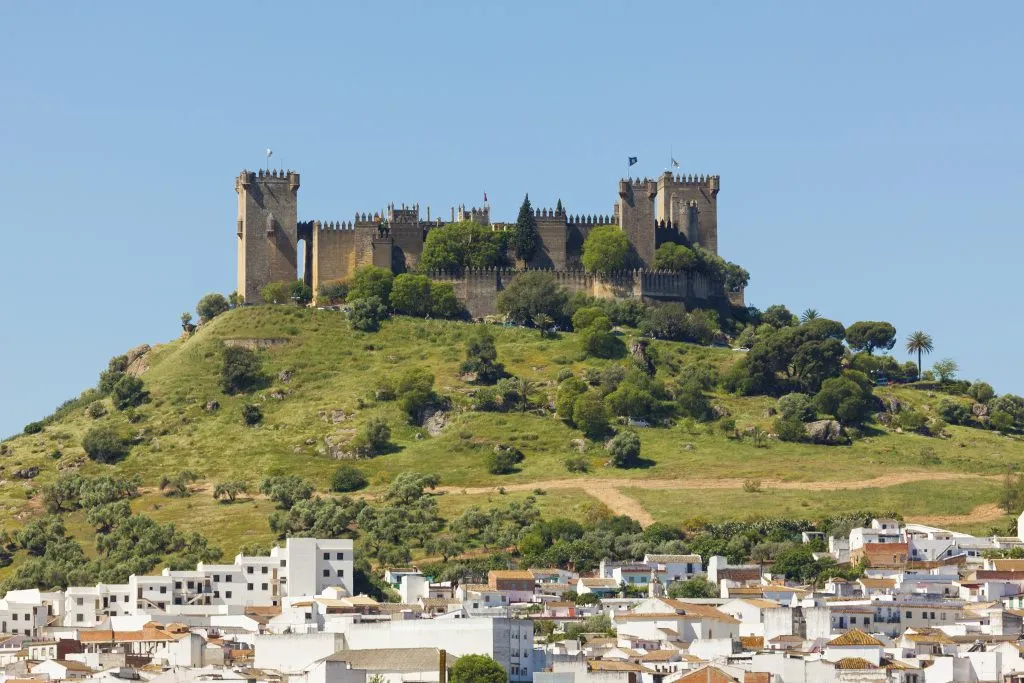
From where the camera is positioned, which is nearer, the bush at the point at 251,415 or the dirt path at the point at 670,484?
the dirt path at the point at 670,484

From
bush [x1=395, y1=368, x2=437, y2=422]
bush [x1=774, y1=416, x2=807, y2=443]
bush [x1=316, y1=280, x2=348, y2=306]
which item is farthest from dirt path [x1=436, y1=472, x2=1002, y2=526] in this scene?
bush [x1=316, y1=280, x2=348, y2=306]

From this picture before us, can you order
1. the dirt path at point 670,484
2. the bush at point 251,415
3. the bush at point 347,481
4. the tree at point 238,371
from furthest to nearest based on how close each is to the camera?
the tree at point 238,371 → the bush at point 251,415 → the bush at point 347,481 → the dirt path at point 670,484

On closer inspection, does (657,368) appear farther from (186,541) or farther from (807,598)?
(807,598)

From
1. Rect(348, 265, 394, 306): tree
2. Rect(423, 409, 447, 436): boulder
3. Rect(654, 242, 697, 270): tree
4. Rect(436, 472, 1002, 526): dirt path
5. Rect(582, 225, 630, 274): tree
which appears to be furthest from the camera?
Rect(654, 242, 697, 270): tree

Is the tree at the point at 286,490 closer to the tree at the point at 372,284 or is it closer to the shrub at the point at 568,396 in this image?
the shrub at the point at 568,396

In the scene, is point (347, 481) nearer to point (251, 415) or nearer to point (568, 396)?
point (251, 415)

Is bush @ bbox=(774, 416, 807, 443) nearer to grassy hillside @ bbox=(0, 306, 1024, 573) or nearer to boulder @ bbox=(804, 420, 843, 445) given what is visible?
boulder @ bbox=(804, 420, 843, 445)

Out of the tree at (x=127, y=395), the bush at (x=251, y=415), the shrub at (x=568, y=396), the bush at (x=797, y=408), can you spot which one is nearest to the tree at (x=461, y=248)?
the shrub at (x=568, y=396)
